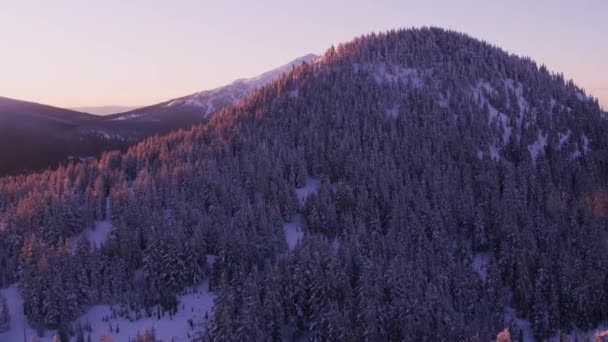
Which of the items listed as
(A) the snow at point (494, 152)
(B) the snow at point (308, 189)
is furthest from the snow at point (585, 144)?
Answer: (B) the snow at point (308, 189)

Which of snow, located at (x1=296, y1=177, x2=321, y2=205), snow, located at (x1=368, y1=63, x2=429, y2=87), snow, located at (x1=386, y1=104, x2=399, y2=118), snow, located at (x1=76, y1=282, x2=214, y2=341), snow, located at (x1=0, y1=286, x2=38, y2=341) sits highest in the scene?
snow, located at (x1=368, y1=63, x2=429, y2=87)

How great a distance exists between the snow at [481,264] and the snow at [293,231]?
34.3 meters

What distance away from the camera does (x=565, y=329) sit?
84.8m

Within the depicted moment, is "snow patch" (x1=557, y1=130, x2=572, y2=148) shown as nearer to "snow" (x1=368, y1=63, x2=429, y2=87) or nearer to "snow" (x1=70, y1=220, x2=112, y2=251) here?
Result: "snow" (x1=368, y1=63, x2=429, y2=87)

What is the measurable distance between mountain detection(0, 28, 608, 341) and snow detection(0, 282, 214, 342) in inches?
20.3

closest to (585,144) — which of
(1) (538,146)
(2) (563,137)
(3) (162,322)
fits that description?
(2) (563,137)

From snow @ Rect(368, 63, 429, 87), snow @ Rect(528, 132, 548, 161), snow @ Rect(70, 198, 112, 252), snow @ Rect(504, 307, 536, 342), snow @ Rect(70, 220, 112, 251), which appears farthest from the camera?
snow @ Rect(368, 63, 429, 87)

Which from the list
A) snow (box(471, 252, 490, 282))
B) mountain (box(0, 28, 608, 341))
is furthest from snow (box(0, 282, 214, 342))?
snow (box(471, 252, 490, 282))

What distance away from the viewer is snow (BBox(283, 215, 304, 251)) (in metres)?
103

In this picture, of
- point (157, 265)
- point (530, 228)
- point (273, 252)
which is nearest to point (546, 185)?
point (530, 228)

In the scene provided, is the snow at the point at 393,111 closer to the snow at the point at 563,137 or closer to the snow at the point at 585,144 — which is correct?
the snow at the point at 563,137

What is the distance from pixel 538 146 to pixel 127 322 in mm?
123760

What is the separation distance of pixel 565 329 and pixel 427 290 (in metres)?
23.6

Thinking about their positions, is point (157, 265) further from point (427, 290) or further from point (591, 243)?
point (591, 243)
